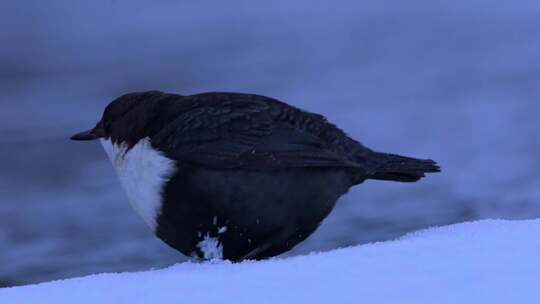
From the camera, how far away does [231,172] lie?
3832mm

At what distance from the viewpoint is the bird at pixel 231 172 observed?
3775 mm

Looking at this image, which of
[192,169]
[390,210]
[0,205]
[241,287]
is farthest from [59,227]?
[241,287]

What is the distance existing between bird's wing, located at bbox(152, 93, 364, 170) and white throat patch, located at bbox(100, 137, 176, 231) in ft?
0.17

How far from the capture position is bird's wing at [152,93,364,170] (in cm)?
388

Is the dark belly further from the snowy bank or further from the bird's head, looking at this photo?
the snowy bank

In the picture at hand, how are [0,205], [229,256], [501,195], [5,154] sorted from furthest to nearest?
[5,154] → [0,205] → [501,195] → [229,256]

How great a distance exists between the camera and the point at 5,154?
32.6ft

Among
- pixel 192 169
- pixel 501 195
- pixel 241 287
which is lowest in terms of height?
pixel 241 287

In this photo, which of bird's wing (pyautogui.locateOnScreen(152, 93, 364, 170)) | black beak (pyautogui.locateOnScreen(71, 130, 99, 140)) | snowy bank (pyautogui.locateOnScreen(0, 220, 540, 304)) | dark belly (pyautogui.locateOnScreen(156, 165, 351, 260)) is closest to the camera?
snowy bank (pyautogui.locateOnScreen(0, 220, 540, 304))

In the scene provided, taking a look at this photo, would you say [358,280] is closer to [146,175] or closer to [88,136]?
[146,175]

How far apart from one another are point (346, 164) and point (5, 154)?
260 inches

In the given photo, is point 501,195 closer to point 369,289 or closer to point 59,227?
point 59,227

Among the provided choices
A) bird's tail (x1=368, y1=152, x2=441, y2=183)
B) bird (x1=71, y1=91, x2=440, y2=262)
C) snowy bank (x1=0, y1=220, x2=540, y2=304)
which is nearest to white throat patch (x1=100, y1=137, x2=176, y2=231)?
bird (x1=71, y1=91, x2=440, y2=262)

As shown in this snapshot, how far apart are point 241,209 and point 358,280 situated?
1.37 meters
